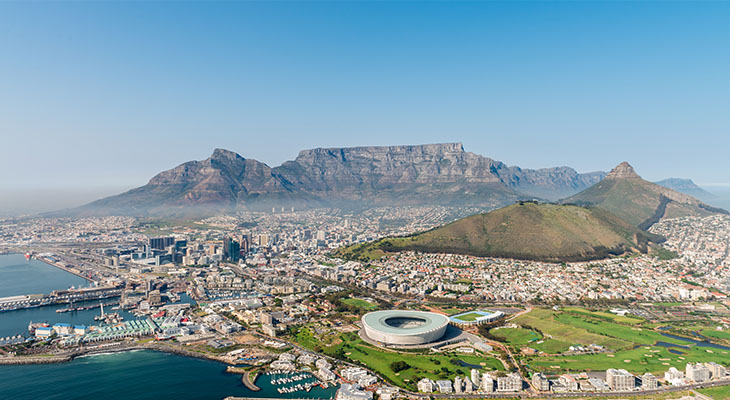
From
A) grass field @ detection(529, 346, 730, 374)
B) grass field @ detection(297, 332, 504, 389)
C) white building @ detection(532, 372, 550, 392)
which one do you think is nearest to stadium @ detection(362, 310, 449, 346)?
grass field @ detection(297, 332, 504, 389)

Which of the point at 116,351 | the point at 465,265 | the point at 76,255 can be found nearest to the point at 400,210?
the point at 465,265

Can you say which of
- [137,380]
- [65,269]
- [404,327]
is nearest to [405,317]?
[404,327]

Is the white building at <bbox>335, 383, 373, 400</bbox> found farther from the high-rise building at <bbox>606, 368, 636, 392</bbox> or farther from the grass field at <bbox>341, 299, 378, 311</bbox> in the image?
the grass field at <bbox>341, 299, 378, 311</bbox>

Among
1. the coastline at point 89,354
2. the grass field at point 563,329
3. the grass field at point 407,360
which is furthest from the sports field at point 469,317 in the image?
the coastline at point 89,354

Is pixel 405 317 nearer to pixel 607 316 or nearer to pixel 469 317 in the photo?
pixel 469 317

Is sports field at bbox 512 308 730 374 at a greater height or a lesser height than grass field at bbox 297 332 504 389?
lesser
